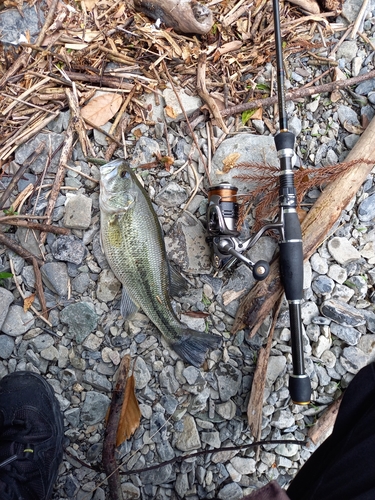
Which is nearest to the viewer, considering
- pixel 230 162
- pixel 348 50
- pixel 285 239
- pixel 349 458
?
pixel 349 458

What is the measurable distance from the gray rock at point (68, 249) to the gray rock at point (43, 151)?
492mm

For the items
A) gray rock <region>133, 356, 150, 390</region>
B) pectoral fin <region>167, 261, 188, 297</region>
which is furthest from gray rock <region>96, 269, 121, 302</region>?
gray rock <region>133, 356, 150, 390</region>

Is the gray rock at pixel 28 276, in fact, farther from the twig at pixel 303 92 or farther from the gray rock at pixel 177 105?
the twig at pixel 303 92

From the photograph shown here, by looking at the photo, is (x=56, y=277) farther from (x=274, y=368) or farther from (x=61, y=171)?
(x=274, y=368)

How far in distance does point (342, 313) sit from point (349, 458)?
1.31 metres

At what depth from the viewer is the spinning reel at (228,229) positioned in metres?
2.59

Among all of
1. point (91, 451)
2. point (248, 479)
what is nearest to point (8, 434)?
point (91, 451)

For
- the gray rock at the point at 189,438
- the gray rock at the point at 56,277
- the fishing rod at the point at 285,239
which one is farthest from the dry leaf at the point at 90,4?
the gray rock at the point at 189,438

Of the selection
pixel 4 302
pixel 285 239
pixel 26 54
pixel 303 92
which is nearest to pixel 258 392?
pixel 285 239

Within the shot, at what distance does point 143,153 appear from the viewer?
3.03 meters

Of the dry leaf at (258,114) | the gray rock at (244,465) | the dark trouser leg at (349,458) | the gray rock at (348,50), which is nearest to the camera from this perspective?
the dark trouser leg at (349,458)

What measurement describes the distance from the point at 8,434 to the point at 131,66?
105 inches

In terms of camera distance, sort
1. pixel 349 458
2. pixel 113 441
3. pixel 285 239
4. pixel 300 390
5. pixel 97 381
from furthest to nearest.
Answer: pixel 97 381
pixel 113 441
pixel 285 239
pixel 300 390
pixel 349 458

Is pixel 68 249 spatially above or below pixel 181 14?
below
